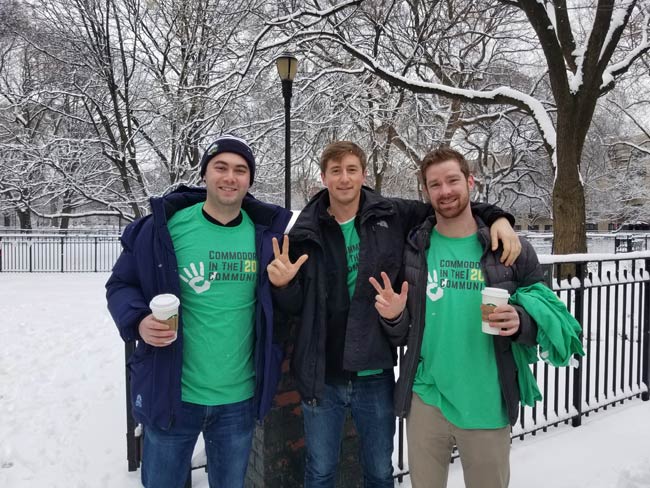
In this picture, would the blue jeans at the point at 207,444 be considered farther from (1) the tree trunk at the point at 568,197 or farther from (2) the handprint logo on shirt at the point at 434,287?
(1) the tree trunk at the point at 568,197

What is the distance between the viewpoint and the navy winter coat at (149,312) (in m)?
2.08

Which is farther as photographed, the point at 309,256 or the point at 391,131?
the point at 391,131

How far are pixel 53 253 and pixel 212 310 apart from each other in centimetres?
1837

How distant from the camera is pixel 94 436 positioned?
411 cm

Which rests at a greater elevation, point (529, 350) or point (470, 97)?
point (470, 97)

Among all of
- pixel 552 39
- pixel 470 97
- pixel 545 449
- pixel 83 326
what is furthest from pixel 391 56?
pixel 545 449

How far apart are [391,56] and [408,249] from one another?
13089mm

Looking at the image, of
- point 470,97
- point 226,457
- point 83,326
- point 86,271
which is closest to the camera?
point 226,457

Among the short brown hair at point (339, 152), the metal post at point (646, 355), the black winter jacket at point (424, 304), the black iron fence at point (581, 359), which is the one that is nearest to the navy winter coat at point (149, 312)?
the short brown hair at point (339, 152)

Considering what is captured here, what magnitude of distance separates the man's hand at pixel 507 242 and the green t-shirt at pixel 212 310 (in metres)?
1.18

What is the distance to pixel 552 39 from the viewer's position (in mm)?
8461

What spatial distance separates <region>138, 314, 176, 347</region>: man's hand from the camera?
193 centimetres

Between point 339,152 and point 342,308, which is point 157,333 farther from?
point 339,152

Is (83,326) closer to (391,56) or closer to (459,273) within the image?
(459,273)
